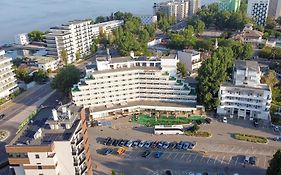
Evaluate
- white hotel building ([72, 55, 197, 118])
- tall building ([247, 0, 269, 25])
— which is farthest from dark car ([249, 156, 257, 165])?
tall building ([247, 0, 269, 25])

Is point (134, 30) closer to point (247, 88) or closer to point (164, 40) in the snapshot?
point (164, 40)

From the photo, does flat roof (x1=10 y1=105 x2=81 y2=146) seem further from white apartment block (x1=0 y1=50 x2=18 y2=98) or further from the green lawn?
white apartment block (x1=0 y1=50 x2=18 y2=98)

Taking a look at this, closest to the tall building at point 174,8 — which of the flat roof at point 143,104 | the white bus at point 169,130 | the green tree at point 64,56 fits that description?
the green tree at point 64,56

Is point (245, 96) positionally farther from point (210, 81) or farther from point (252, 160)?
point (252, 160)

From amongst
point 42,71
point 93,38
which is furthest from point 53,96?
point 93,38

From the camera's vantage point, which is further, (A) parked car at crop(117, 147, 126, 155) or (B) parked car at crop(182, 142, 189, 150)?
(B) parked car at crop(182, 142, 189, 150)

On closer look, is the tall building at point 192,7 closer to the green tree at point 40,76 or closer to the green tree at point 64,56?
the green tree at point 64,56
